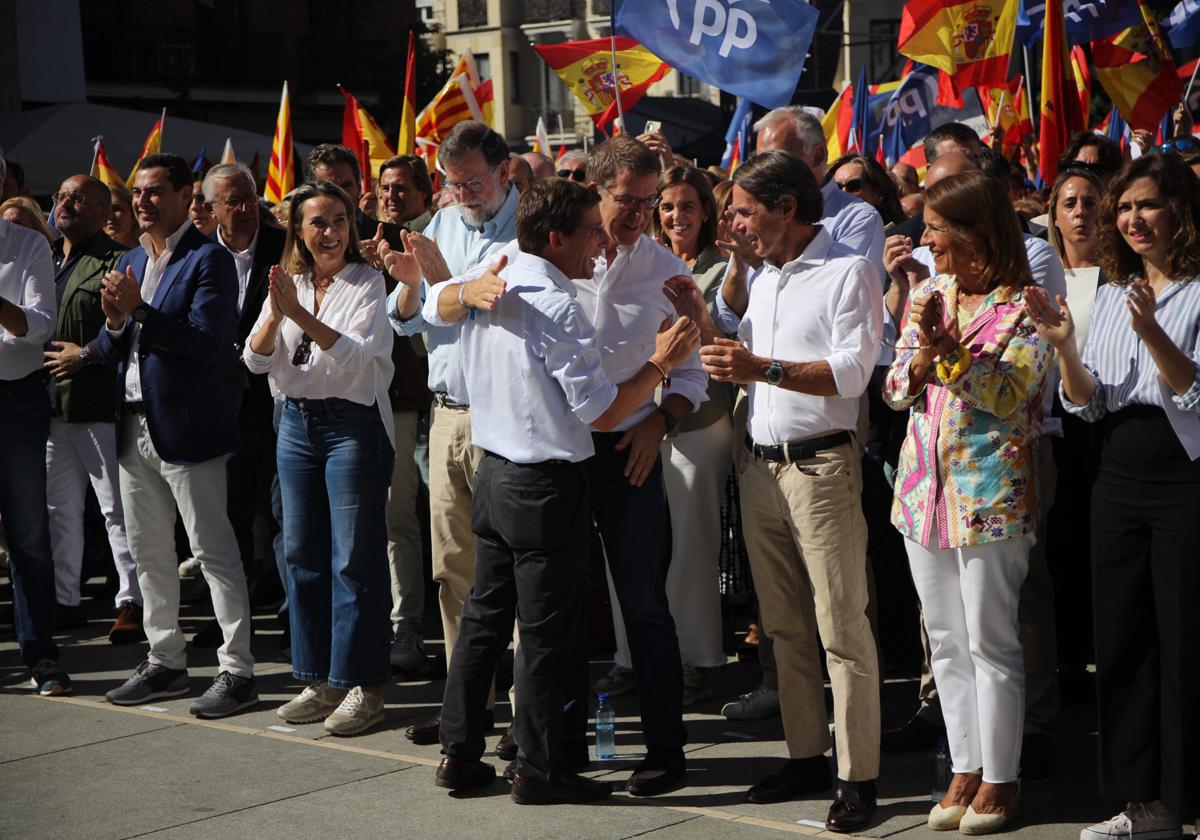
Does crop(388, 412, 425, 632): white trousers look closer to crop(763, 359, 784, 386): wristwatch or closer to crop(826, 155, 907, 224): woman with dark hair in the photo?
crop(826, 155, 907, 224): woman with dark hair

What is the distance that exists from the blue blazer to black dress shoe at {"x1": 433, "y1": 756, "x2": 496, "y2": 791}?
6.97 feet

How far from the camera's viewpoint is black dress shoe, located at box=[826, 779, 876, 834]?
207 inches

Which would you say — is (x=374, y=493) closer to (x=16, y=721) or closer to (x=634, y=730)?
(x=634, y=730)

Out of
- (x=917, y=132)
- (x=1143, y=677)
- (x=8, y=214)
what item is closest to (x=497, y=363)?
(x=1143, y=677)

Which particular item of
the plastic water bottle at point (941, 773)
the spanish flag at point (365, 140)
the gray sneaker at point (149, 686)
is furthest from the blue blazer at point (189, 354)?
the spanish flag at point (365, 140)

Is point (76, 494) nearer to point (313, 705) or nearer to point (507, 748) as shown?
point (313, 705)

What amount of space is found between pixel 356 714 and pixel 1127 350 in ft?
11.4

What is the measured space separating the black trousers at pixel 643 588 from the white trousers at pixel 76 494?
154 inches

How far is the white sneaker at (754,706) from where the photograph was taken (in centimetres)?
671

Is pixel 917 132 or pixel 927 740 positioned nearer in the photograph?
pixel 927 740

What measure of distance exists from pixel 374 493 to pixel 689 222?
177 centimetres

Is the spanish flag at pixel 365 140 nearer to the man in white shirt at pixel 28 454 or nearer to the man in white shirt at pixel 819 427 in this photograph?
the man in white shirt at pixel 28 454

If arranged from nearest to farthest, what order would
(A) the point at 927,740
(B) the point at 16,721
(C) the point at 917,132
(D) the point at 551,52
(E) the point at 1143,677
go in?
(E) the point at 1143,677 < (A) the point at 927,740 < (B) the point at 16,721 < (D) the point at 551,52 < (C) the point at 917,132

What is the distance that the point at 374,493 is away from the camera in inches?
269
